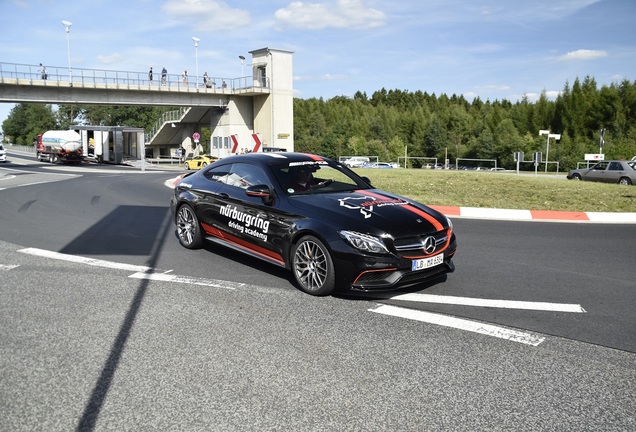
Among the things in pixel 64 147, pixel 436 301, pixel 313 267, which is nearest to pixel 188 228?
pixel 313 267

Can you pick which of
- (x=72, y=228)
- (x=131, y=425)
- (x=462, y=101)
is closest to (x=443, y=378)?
(x=131, y=425)

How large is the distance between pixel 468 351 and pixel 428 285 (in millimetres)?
2039

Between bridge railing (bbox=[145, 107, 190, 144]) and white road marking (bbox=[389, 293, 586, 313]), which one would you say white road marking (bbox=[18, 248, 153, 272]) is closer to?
white road marking (bbox=[389, 293, 586, 313])

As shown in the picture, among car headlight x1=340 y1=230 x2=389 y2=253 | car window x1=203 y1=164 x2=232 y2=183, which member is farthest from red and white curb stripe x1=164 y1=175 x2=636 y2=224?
car headlight x1=340 y1=230 x2=389 y2=253

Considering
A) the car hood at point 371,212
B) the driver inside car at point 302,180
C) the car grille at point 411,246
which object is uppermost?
the driver inside car at point 302,180

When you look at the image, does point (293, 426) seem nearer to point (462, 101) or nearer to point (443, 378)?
point (443, 378)

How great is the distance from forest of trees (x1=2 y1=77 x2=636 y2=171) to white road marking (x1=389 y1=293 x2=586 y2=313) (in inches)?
2187

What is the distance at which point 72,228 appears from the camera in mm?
10555

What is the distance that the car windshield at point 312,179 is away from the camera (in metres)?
6.82

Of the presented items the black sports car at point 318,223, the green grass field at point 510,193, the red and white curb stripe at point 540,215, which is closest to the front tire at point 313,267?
the black sports car at point 318,223

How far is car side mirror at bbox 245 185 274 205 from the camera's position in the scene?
6652 millimetres

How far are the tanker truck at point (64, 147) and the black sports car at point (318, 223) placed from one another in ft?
158

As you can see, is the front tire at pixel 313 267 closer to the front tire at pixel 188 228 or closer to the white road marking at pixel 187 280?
the white road marking at pixel 187 280

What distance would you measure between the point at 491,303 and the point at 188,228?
4600 mm
